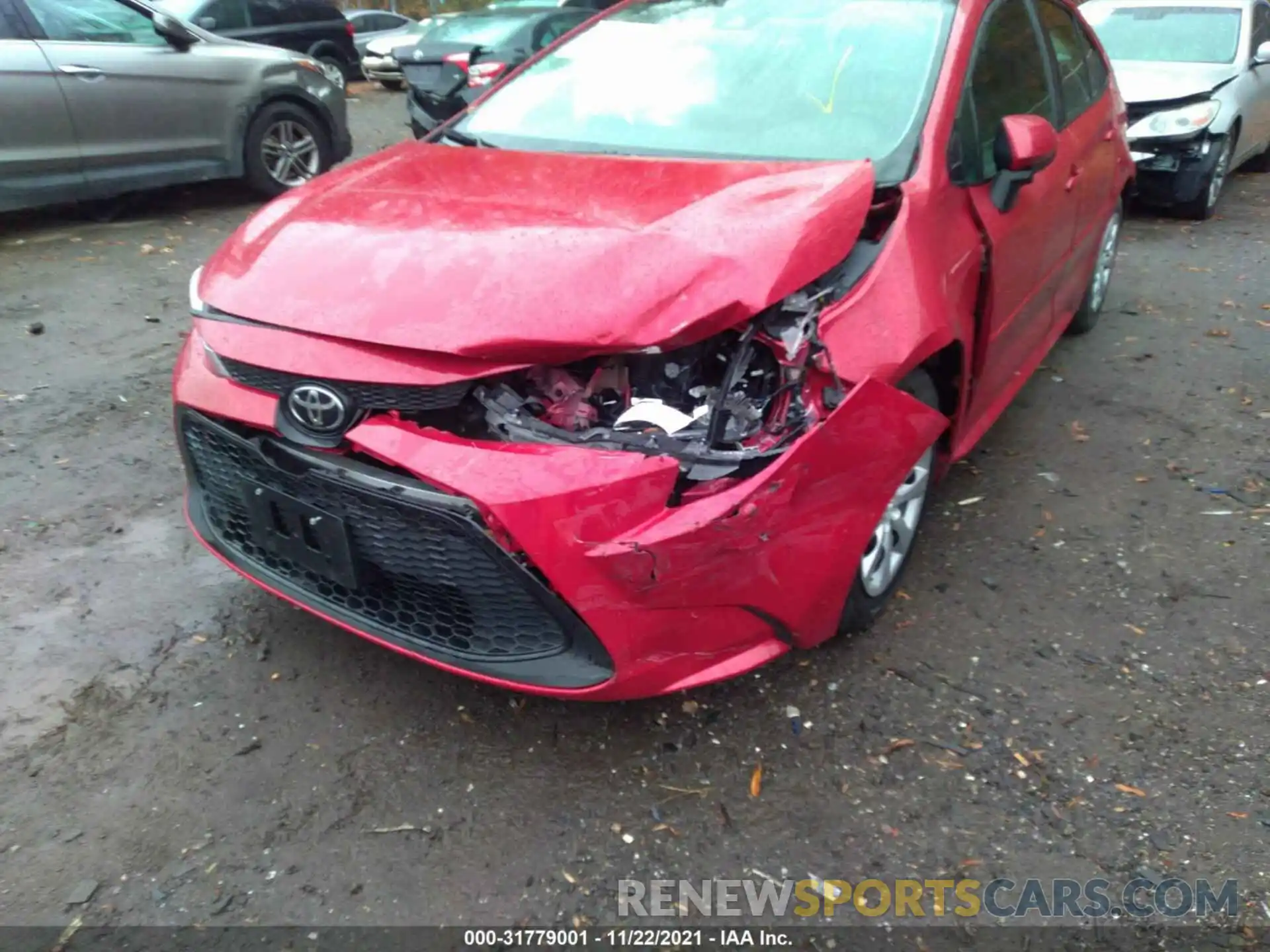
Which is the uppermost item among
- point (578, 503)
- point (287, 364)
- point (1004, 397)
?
point (287, 364)

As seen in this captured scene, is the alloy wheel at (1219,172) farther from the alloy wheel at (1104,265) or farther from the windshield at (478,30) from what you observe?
the windshield at (478,30)

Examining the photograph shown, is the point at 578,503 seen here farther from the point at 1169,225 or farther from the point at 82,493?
the point at 1169,225

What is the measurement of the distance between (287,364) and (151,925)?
1216 millimetres

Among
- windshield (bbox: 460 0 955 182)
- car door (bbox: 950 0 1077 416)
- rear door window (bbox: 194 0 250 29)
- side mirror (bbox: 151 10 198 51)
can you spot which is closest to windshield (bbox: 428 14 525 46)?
rear door window (bbox: 194 0 250 29)

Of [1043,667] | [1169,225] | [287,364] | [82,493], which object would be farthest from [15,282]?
[1169,225]

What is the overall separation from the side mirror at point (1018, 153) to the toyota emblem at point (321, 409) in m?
2.01

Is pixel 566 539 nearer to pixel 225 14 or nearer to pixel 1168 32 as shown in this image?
pixel 1168 32

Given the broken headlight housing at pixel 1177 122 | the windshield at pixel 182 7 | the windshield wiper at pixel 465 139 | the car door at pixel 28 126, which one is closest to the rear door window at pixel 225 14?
the windshield at pixel 182 7

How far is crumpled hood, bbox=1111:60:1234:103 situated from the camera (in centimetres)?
695

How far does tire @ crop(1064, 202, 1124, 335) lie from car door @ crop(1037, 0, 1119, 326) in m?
0.17

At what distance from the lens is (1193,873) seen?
2117mm

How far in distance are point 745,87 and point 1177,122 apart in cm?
535

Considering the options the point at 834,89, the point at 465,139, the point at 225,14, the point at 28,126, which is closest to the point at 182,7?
the point at 225,14

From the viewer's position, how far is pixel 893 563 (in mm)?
2871
